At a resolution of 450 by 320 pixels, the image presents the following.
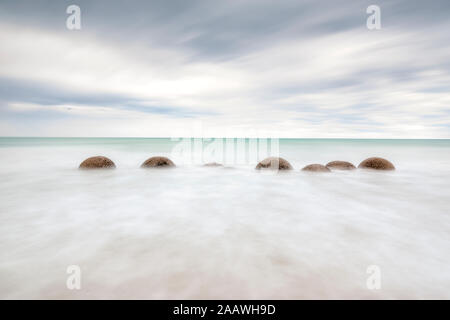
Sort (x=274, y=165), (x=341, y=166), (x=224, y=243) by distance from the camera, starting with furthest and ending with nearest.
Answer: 1. (x=341, y=166)
2. (x=274, y=165)
3. (x=224, y=243)

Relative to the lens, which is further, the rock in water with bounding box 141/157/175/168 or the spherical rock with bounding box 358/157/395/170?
the rock in water with bounding box 141/157/175/168

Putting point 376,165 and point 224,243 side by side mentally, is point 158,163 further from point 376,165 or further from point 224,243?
point 376,165

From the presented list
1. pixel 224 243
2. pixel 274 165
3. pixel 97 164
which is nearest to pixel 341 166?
pixel 274 165

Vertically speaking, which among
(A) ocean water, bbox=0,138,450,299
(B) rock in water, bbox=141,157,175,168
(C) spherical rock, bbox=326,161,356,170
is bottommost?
(A) ocean water, bbox=0,138,450,299

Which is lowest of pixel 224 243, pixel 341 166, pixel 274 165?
pixel 224 243

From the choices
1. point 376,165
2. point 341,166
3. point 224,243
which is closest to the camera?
point 224,243

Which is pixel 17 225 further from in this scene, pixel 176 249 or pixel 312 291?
pixel 312 291

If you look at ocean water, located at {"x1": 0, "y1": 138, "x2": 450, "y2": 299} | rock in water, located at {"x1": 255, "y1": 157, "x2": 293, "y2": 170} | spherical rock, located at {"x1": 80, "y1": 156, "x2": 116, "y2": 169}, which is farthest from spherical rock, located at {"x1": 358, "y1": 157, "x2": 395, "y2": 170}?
spherical rock, located at {"x1": 80, "y1": 156, "x2": 116, "y2": 169}

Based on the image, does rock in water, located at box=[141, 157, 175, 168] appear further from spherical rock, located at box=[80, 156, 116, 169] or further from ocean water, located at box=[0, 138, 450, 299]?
ocean water, located at box=[0, 138, 450, 299]

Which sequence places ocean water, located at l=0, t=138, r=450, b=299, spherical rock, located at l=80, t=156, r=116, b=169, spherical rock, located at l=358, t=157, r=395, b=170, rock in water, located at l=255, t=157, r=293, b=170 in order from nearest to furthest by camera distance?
ocean water, located at l=0, t=138, r=450, b=299 < spherical rock, located at l=80, t=156, r=116, b=169 < rock in water, located at l=255, t=157, r=293, b=170 < spherical rock, located at l=358, t=157, r=395, b=170

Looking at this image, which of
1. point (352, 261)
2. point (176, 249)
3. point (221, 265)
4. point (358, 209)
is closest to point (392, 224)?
point (358, 209)

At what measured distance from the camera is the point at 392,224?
4750 mm

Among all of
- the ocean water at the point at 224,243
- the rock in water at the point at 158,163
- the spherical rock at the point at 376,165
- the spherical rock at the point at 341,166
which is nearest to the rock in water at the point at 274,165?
the spherical rock at the point at 341,166

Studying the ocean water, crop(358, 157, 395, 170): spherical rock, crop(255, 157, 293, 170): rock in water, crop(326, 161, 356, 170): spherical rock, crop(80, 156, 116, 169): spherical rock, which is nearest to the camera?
the ocean water
